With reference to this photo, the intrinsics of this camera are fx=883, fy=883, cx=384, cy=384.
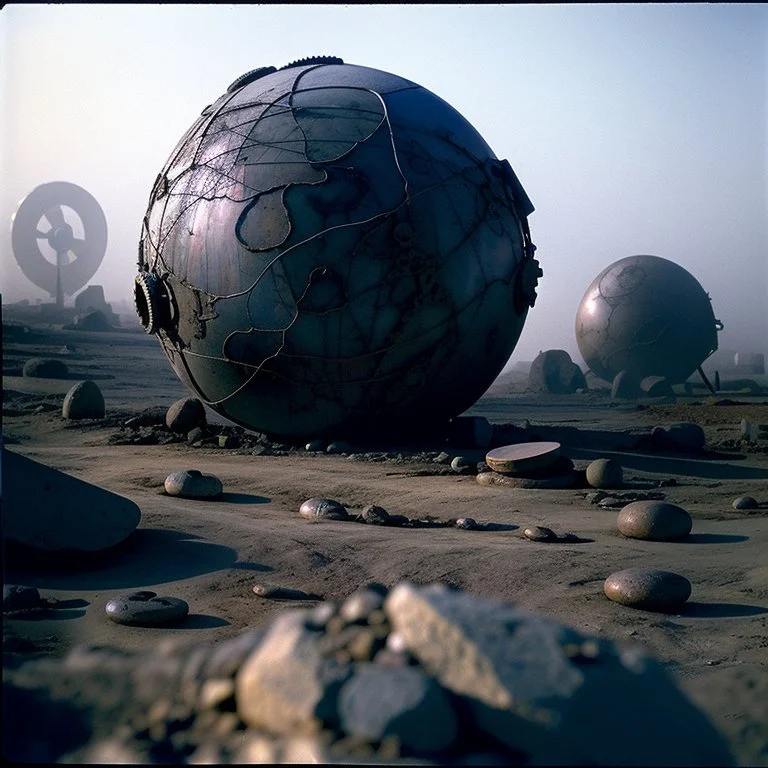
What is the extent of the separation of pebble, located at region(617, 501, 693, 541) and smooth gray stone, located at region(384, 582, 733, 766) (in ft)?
11.6

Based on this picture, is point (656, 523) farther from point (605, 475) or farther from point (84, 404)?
point (84, 404)

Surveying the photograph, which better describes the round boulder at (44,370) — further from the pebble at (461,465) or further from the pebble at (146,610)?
the pebble at (146,610)

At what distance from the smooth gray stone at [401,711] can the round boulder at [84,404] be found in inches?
372

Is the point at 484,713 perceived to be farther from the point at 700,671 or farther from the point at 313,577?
the point at 313,577

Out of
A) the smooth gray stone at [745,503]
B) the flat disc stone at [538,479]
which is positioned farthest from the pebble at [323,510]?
the smooth gray stone at [745,503]

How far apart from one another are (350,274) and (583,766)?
19.7 feet

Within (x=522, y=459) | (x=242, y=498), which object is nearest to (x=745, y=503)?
(x=522, y=459)

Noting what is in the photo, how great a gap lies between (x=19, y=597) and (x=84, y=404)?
7.09m

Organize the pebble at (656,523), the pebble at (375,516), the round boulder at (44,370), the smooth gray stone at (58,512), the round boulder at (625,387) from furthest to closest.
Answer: the round boulder at (625,387), the round boulder at (44,370), the pebble at (375,516), the pebble at (656,523), the smooth gray stone at (58,512)

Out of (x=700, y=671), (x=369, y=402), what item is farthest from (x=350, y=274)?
(x=700, y=671)

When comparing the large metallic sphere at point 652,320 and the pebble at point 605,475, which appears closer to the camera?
the pebble at point 605,475

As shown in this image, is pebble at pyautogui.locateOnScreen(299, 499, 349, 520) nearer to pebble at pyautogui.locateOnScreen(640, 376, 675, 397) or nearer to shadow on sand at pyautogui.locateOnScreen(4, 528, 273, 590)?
shadow on sand at pyautogui.locateOnScreen(4, 528, 273, 590)

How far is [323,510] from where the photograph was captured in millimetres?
5660

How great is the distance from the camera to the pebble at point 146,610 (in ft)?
11.8
